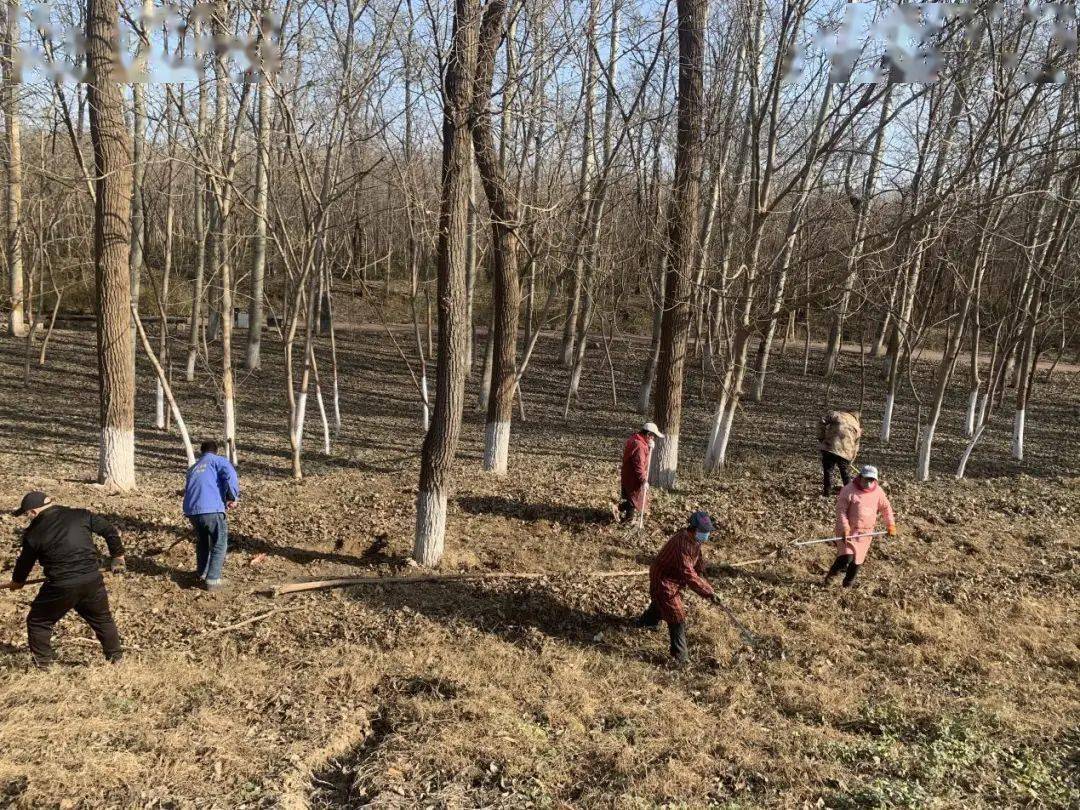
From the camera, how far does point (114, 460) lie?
9789 millimetres

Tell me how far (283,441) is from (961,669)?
12535 mm

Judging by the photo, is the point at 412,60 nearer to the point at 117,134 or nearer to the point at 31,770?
the point at 117,134

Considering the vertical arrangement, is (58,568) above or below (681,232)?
below

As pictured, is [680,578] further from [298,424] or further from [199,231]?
[199,231]

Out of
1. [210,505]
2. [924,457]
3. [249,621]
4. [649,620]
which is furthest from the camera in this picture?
[924,457]

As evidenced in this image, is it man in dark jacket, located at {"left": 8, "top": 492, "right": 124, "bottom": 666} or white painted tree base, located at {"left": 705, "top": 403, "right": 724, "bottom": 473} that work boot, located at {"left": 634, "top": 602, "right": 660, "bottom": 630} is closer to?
man in dark jacket, located at {"left": 8, "top": 492, "right": 124, "bottom": 666}

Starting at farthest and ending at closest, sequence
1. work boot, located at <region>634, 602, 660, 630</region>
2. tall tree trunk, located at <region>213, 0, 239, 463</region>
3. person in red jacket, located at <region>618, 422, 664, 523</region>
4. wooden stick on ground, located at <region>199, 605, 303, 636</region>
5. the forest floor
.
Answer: tall tree trunk, located at <region>213, 0, 239, 463</region> < person in red jacket, located at <region>618, 422, 664, 523</region> < work boot, located at <region>634, 602, 660, 630</region> < wooden stick on ground, located at <region>199, 605, 303, 636</region> < the forest floor

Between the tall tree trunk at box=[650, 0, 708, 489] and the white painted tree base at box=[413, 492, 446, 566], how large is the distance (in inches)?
170

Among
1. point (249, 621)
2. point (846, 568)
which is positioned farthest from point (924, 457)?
point (249, 621)

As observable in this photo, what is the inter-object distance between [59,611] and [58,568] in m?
0.34

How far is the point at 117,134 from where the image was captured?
30.0 ft

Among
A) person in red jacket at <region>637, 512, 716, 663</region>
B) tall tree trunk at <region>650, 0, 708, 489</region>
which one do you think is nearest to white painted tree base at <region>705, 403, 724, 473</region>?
tall tree trunk at <region>650, 0, 708, 489</region>

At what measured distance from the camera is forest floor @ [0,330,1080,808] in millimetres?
4434

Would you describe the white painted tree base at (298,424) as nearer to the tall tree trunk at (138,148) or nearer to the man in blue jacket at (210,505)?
the tall tree trunk at (138,148)
